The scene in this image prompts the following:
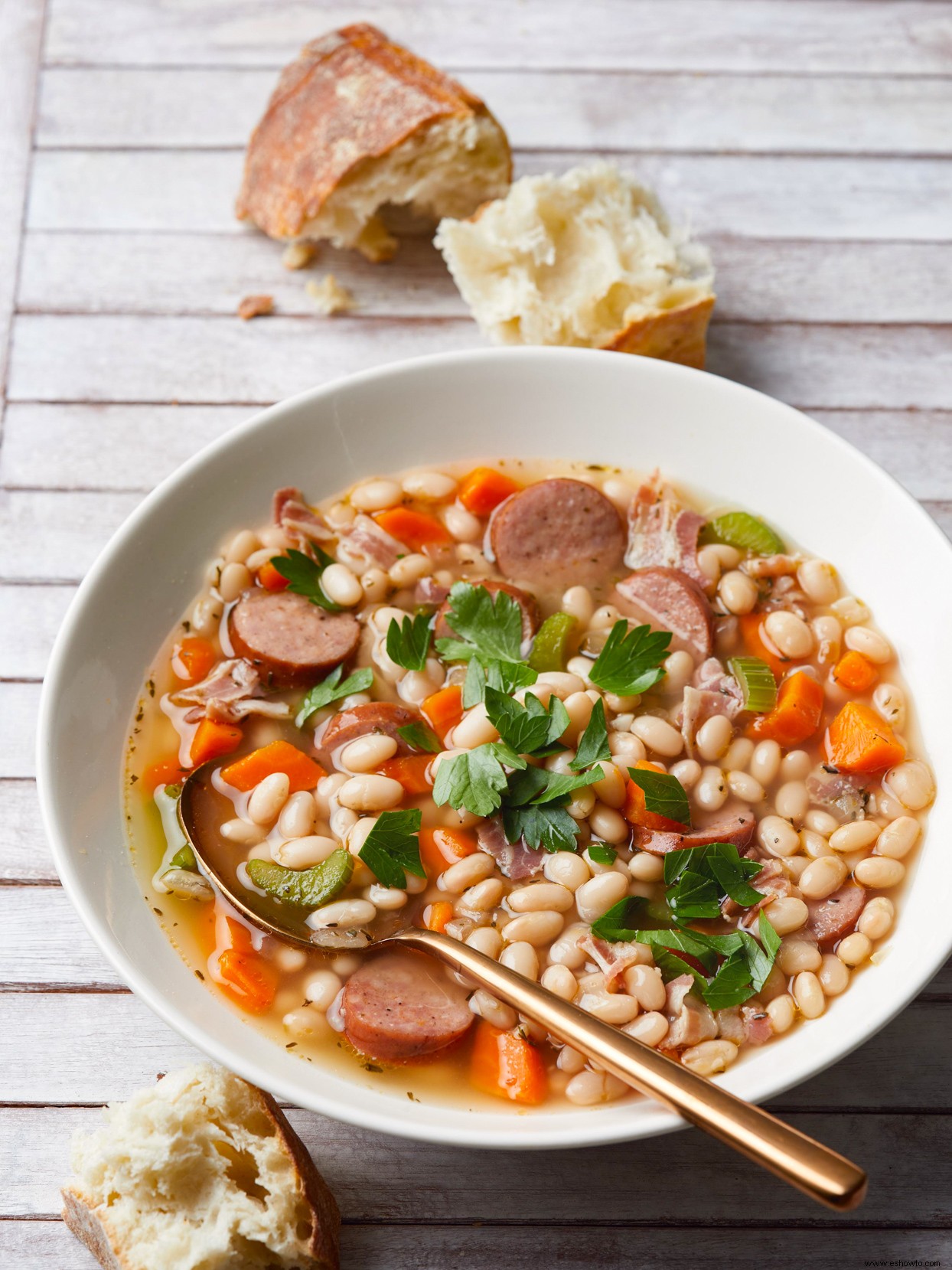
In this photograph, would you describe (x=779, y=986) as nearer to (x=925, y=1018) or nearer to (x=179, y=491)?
(x=925, y=1018)

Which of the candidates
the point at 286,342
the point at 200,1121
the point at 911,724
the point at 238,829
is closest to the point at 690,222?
the point at 286,342

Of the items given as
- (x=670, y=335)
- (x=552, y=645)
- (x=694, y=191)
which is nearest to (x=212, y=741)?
(x=552, y=645)

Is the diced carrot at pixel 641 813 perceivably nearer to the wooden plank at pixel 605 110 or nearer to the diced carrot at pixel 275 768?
the diced carrot at pixel 275 768

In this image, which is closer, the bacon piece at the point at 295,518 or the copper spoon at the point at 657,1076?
Result: the copper spoon at the point at 657,1076

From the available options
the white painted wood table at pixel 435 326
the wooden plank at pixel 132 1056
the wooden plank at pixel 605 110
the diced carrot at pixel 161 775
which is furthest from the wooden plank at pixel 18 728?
the wooden plank at pixel 605 110

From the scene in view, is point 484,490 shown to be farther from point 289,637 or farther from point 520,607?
point 289,637

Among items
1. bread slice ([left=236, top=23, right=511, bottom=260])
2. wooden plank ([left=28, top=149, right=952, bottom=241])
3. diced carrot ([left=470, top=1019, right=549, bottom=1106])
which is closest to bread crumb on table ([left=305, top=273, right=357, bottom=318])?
bread slice ([left=236, top=23, right=511, bottom=260])
